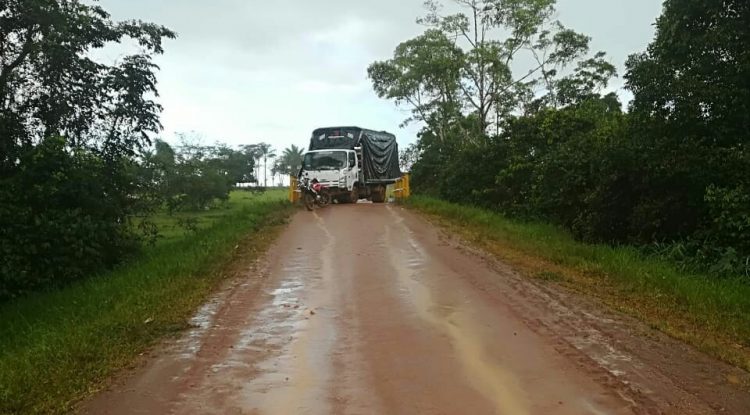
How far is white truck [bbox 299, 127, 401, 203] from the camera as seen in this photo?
24.5 m

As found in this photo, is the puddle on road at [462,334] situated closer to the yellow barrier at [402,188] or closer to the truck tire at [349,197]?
the truck tire at [349,197]

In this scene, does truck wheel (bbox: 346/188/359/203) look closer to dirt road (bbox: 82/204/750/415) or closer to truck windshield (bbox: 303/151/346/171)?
truck windshield (bbox: 303/151/346/171)

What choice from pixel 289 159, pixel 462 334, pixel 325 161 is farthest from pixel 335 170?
pixel 289 159

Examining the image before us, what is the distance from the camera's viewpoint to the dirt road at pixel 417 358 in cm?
473

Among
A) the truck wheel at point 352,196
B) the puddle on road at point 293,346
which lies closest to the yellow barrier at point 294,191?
the truck wheel at point 352,196

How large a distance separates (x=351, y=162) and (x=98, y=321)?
1811 centimetres

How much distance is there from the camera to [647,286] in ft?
28.9

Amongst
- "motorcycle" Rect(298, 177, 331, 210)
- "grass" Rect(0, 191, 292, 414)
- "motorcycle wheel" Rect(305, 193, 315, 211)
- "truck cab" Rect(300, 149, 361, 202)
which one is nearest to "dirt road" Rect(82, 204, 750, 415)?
"grass" Rect(0, 191, 292, 414)

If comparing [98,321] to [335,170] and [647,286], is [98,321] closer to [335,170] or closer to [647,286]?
[647,286]

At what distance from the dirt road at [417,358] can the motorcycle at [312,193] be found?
496 inches

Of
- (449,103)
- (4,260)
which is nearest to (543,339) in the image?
(4,260)

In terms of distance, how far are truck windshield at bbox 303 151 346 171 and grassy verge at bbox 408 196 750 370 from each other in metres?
10.8

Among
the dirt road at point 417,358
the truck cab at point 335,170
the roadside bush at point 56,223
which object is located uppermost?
the truck cab at point 335,170

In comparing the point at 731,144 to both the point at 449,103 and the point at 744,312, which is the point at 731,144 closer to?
the point at 744,312
